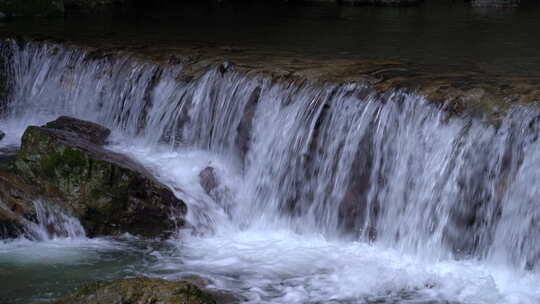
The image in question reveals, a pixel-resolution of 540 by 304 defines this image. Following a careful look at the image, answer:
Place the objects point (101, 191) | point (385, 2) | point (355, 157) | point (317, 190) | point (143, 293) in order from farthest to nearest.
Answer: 1. point (385, 2)
2. point (317, 190)
3. point (355, 157)
4. point (101, 191)
5. point (143, 293)

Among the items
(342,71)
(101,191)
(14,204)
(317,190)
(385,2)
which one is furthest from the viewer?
(385,2)

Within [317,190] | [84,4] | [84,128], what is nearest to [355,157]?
[317,190]

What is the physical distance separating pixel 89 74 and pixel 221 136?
2.94 m

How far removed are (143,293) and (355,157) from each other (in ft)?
10.7

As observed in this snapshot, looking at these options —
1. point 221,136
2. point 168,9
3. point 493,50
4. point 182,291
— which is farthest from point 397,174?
point 168,9

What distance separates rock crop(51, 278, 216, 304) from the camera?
4590 mm

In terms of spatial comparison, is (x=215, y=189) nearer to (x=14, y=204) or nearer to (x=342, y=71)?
(x=342, y=71)

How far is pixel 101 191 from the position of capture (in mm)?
7117

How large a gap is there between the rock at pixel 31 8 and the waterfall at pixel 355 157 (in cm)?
655

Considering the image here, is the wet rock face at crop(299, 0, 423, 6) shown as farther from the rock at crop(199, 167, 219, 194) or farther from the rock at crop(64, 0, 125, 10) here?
the rock at crop(199, 167, 219, 194)

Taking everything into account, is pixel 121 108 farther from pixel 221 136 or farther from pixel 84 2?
pixel 84 2

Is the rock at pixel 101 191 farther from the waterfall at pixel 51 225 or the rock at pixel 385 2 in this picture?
the rock at pixel 385 2

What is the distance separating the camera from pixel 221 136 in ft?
28.2

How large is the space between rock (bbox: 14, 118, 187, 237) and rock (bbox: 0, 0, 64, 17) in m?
9.00
